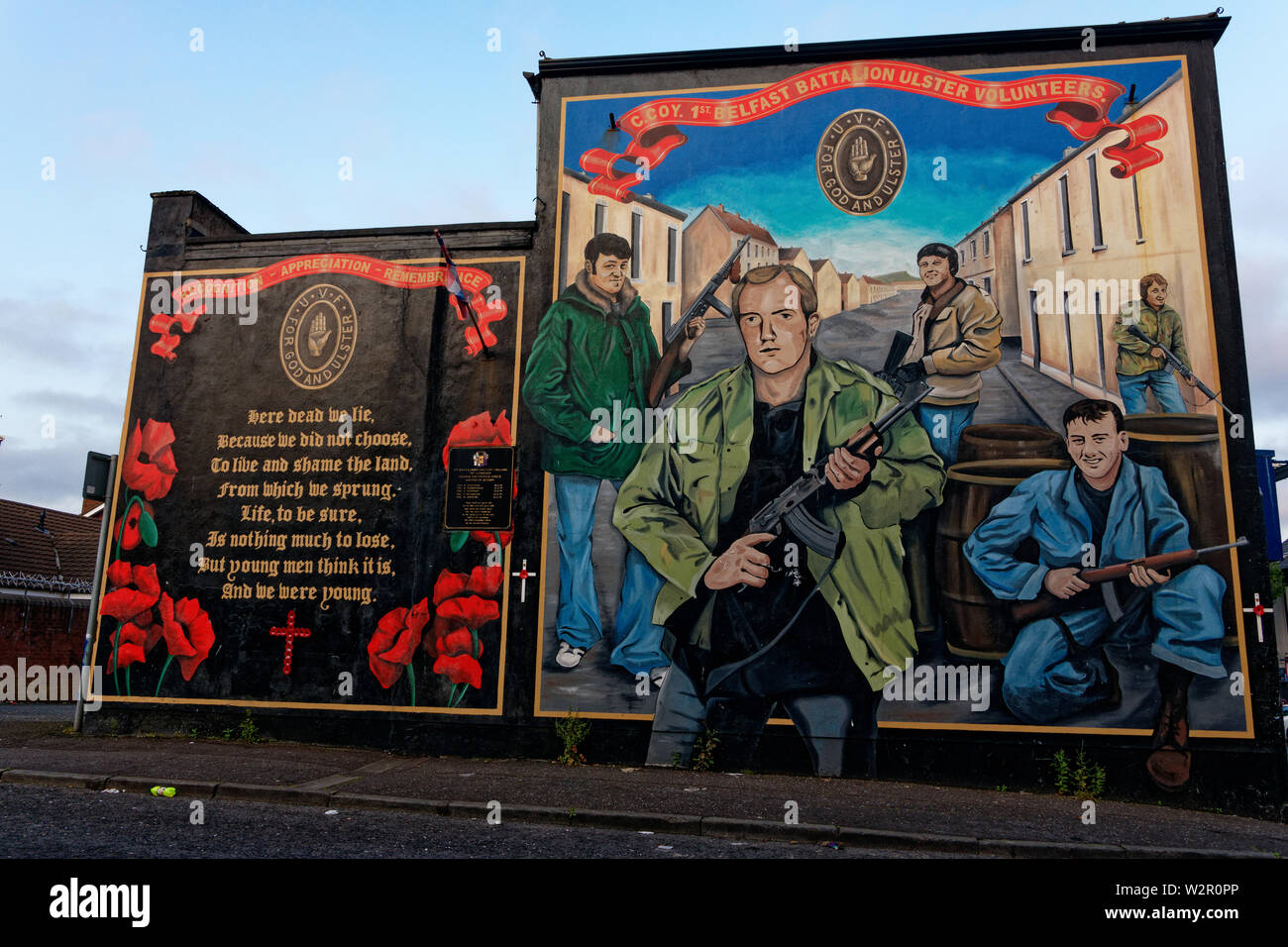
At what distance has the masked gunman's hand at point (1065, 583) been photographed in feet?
33.8

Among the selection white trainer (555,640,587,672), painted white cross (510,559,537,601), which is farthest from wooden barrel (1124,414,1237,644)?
painted white cross (510,559,537,601)

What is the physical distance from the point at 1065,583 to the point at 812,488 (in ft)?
10.2

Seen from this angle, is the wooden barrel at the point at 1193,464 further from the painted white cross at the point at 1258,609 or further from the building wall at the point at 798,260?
the building wall at the point at 798,260

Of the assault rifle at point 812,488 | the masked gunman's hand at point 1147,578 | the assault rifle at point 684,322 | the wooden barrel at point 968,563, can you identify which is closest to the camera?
the masked gunman's hand at point 1147,578

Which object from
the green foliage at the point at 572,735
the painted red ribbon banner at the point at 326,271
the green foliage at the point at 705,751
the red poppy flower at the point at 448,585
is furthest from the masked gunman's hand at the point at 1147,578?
the painted red ribbon banner at the point at 326,271

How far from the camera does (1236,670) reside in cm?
992

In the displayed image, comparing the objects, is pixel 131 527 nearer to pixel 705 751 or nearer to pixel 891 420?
pixel 705 751

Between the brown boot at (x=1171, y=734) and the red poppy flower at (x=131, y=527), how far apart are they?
530 inches

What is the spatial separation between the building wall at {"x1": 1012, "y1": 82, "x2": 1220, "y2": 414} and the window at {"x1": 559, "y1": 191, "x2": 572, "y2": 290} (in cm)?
589

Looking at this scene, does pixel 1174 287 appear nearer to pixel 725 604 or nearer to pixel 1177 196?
pixel 1177 196

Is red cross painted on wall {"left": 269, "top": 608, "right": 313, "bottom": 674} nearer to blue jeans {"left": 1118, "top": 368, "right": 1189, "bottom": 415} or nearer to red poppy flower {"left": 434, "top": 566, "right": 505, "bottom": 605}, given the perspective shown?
red poppy flower {"left": 434, "top": 566, "right": 505, "bottom": 605}

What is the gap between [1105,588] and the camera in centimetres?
1025
